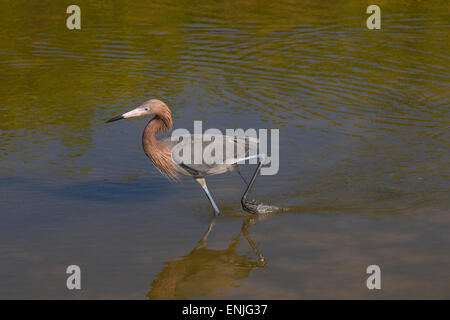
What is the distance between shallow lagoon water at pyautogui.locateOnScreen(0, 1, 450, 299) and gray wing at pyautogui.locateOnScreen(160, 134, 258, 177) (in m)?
0.52

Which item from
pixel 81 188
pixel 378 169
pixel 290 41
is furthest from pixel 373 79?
pixel 81 188

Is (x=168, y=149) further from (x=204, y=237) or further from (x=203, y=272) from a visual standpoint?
(x=203, y=272)

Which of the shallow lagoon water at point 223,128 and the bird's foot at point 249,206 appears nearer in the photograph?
the shallow lagoon water at point 223,128

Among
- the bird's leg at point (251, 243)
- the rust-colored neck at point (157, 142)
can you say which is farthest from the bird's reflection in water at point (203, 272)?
the rust-colored neck at point (157, 142)

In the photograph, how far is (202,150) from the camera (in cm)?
900

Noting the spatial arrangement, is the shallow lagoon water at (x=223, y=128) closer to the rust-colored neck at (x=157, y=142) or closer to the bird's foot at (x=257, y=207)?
the bird's foot at (x=257, y=207)

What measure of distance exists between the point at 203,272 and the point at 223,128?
14.5 ft

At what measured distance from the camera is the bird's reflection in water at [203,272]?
7.40m

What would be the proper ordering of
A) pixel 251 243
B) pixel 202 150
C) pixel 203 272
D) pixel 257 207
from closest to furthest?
1. pixel 203 272
2. pixel 251 243
3. pixel 202 150
4. pixel 257 207

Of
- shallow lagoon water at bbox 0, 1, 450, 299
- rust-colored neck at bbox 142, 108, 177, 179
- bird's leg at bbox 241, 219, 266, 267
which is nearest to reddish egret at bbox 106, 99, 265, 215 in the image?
rust-colored neck at bbox 142, 108, 177, 179

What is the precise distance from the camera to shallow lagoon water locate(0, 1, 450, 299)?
7.75 meters

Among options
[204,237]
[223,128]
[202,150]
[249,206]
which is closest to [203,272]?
[204,237]

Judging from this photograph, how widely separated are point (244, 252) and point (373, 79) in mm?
6882

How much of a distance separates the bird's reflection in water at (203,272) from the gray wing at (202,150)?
968mm
